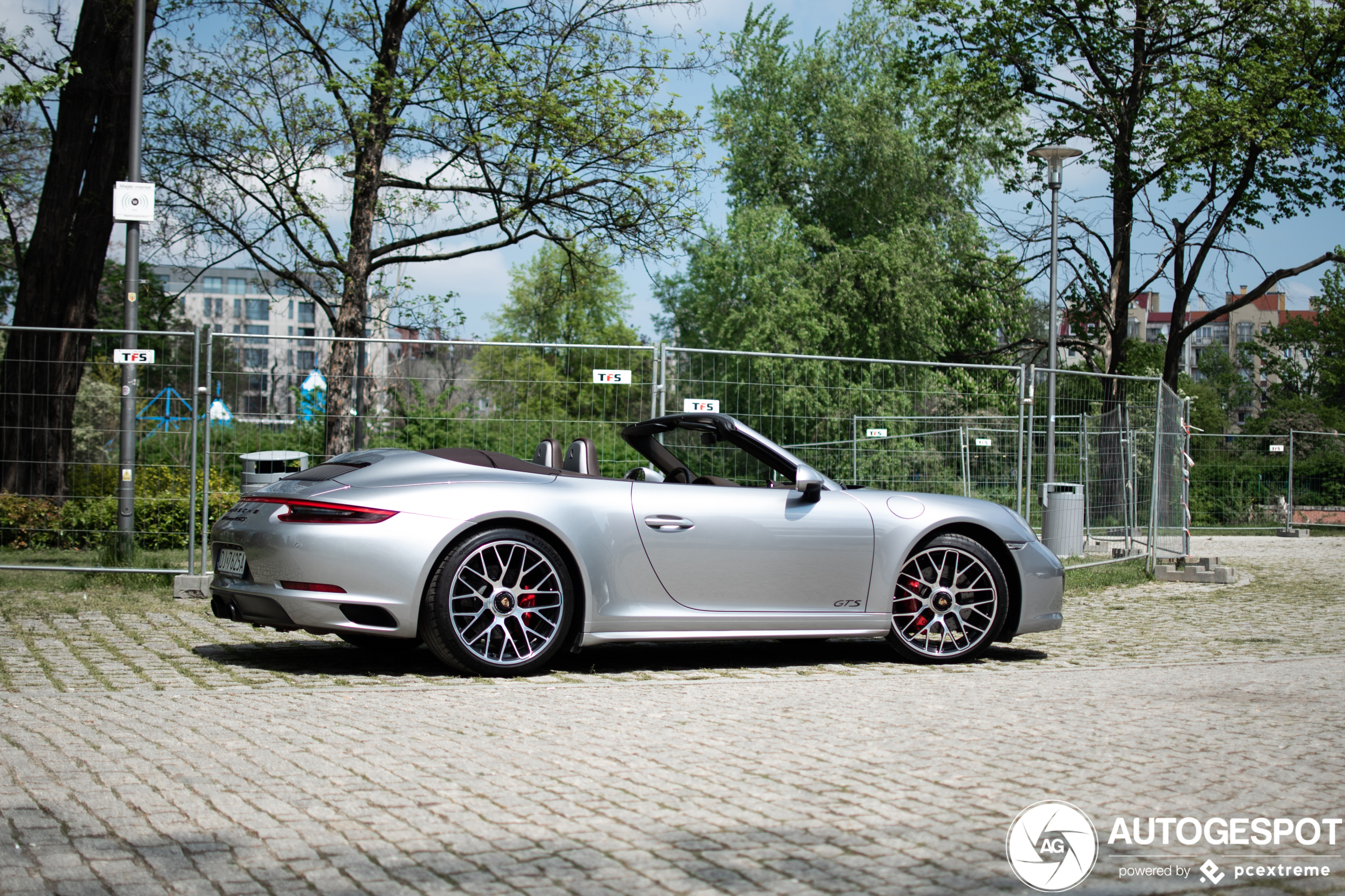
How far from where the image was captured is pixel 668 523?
21.1 feet

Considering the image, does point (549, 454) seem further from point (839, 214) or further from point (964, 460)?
point (839, 214)

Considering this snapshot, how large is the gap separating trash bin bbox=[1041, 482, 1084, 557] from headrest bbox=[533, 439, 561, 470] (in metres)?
7.75

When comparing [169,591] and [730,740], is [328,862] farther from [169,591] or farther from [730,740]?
[169,591]

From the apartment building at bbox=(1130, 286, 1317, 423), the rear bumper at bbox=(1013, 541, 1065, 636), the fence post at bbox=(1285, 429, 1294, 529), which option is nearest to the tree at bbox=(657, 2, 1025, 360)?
the fence post at bbox=(1285, 429, 1294, 529)

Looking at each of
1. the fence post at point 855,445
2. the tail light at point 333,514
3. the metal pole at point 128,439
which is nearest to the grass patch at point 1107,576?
the fence post at point 855,445

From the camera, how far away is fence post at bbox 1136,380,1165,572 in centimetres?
1351

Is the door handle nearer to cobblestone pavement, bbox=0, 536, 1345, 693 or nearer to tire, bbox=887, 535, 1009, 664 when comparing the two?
cobblestone pavement, bbox=0, 536, 1345, 693

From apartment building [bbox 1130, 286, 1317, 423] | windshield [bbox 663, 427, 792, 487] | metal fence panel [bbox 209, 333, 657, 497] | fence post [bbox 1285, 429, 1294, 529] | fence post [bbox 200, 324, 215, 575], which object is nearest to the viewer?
windshield [bbox 663, 427, 792, 487]

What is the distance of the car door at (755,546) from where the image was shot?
A: 6441 mm

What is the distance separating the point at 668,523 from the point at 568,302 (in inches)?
571

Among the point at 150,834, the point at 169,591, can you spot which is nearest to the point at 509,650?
the point at 150,834

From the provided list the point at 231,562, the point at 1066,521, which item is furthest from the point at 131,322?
the point at 1066,521

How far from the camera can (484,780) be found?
3.97 m

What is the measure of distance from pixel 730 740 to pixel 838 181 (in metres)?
38.7
